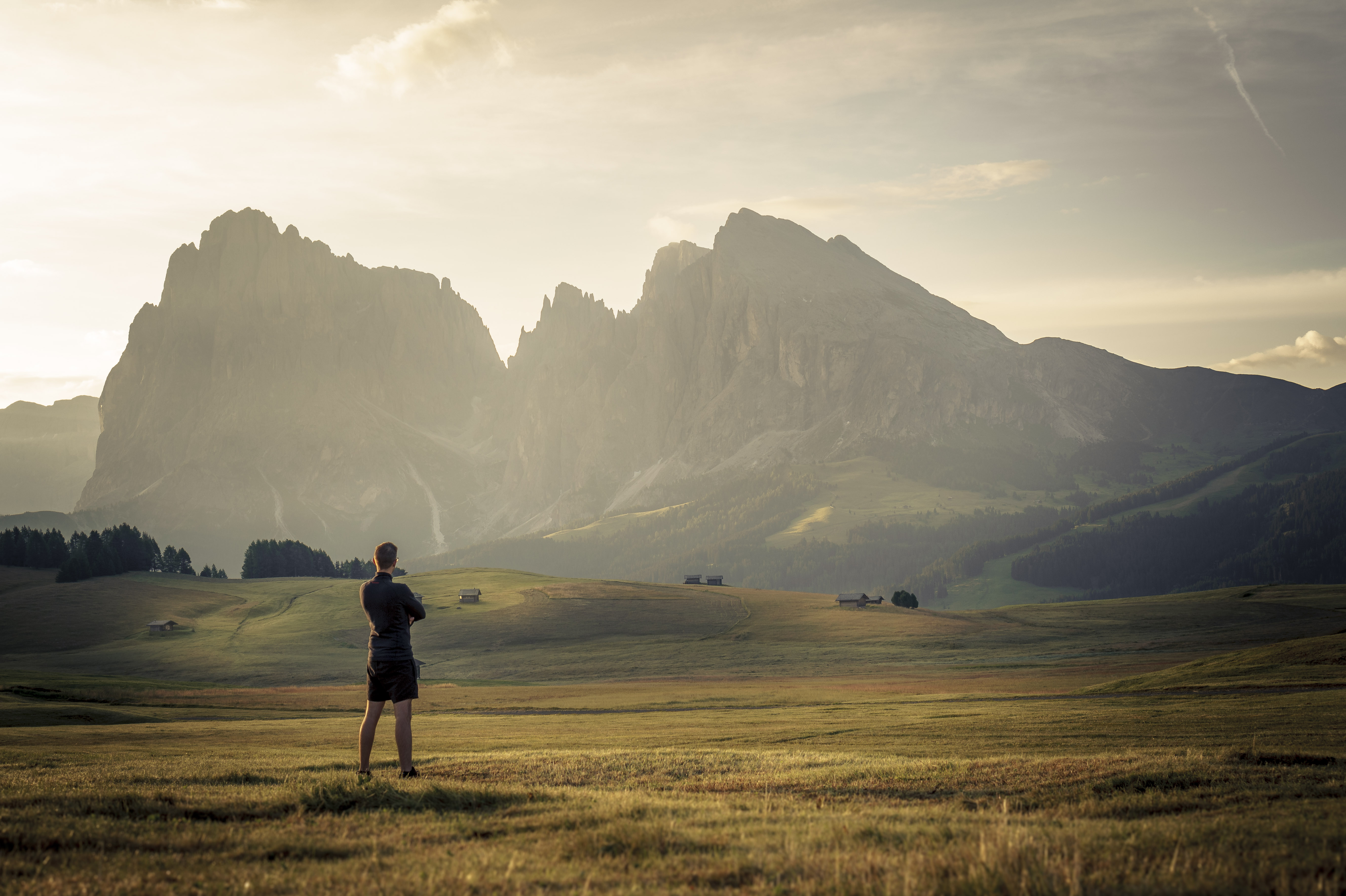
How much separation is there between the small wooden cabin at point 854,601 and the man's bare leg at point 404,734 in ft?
498

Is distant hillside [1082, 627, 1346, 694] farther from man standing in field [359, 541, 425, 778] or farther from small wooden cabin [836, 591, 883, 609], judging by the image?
small wooden cabin [836, 591, 883, 609]

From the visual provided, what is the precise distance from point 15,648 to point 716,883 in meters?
164

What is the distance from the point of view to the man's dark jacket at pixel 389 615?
56.4 ft

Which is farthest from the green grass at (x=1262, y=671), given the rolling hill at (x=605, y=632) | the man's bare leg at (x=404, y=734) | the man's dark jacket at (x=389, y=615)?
the man's dark jacket at (x=389, y=615)

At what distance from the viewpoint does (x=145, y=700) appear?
245ft

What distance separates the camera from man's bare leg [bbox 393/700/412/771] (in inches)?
671

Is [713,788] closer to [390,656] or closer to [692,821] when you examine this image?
[692,821]

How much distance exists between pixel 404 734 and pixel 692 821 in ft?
23.0

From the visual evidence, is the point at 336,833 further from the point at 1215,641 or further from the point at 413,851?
the point at 1215,641

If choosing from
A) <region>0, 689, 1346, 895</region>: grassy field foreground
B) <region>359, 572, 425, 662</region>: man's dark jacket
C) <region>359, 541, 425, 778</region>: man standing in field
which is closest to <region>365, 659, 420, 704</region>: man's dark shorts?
<region>359, 541, 425, 778</region>: man standing in field

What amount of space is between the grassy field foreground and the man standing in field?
2.80 ft

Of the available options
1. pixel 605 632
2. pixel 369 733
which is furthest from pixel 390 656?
pixel 605 632

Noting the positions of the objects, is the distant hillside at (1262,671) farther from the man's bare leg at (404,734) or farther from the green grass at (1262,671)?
the man's bare leg at (404,734)

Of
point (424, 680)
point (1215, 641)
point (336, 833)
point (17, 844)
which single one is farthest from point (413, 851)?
point (1215, 641)
